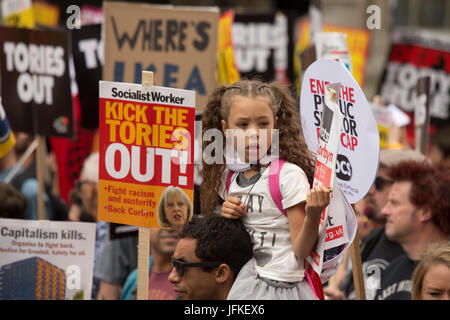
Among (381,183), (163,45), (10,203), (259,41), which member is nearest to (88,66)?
(163,45)

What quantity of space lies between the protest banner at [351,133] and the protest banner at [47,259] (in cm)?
121

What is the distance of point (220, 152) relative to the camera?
3.03 metres

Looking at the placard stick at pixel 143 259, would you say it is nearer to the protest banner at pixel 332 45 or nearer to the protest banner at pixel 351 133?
the protest banner at pixel 351 133

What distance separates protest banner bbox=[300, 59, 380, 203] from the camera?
2.87m

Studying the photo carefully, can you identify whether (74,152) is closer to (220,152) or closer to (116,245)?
(116,245)

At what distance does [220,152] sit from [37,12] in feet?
27.5

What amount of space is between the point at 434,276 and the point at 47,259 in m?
1.72

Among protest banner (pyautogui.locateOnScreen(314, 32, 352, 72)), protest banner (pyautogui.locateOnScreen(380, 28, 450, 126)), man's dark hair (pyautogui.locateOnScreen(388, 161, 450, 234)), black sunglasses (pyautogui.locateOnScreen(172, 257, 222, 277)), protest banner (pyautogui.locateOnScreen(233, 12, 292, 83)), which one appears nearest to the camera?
black sunglasses (pyautogui.locateOnScreen(172, 257, 222, 277))

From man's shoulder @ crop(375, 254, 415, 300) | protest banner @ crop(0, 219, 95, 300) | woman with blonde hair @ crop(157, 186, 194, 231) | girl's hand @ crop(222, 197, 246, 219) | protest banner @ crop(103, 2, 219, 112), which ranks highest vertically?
protest banner @ crop(103, 2, 219, 112)

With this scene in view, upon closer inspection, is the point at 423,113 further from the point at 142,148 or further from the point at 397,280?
the point at 142,148

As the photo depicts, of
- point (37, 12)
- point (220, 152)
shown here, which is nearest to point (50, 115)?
point (220, 152)

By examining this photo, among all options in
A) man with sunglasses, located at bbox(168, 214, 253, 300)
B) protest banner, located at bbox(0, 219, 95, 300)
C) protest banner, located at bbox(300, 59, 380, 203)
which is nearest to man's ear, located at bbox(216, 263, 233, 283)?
man with sunglasses, located at bbox(168, 214, 253, 300)

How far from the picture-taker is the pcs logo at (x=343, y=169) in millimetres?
2979

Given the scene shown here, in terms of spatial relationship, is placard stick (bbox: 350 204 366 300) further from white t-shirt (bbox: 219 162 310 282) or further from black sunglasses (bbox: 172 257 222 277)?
black sunglasses (bbox: 172 257 222 277)
